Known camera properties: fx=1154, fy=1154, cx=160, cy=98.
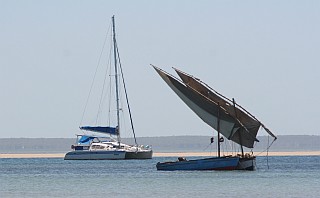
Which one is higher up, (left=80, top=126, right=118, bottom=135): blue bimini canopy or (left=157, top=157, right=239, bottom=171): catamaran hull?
(left=80, top=126, right=118, bottom=135): blue bimini canopy

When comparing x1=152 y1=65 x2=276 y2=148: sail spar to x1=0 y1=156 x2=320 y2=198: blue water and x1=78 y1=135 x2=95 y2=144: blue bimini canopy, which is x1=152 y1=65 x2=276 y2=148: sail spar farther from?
x1=78 y1=135 x2=95 y2=144: blue bimini canopy

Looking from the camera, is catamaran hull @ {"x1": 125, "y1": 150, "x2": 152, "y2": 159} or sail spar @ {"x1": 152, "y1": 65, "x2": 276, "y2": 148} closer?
sail spar @ {"x1": 152, "y1": 65, "x2": 276, "y2": 148}

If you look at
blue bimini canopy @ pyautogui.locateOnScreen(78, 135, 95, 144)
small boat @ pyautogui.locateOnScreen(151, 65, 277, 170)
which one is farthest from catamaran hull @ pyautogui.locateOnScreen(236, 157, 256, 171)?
blue bimini canopy @ pyautogui.locateOnScreen(78, 135, 95, 144)

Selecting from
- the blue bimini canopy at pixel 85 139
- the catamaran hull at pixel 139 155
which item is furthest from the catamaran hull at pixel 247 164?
the blue bimini canopy at pixel 85 139

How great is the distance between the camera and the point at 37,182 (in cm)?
7875

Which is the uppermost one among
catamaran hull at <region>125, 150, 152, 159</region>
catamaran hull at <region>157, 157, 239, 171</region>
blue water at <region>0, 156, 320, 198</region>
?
catamaran hull at <region>125, 150, 152, 159</region>

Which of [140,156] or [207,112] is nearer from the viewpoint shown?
[207,112]

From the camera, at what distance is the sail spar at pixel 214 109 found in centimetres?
8094

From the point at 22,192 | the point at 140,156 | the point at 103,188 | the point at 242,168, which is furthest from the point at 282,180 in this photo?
the point at 140,156

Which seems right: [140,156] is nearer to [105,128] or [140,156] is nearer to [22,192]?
[105,128]

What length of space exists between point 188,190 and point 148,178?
13967 millimetres

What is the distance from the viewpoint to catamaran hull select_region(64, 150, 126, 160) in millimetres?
125881

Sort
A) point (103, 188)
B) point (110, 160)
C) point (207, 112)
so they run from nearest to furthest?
point (103, 188) → point (207, 112) → point (110, 160)

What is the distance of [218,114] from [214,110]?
0.46 metres
